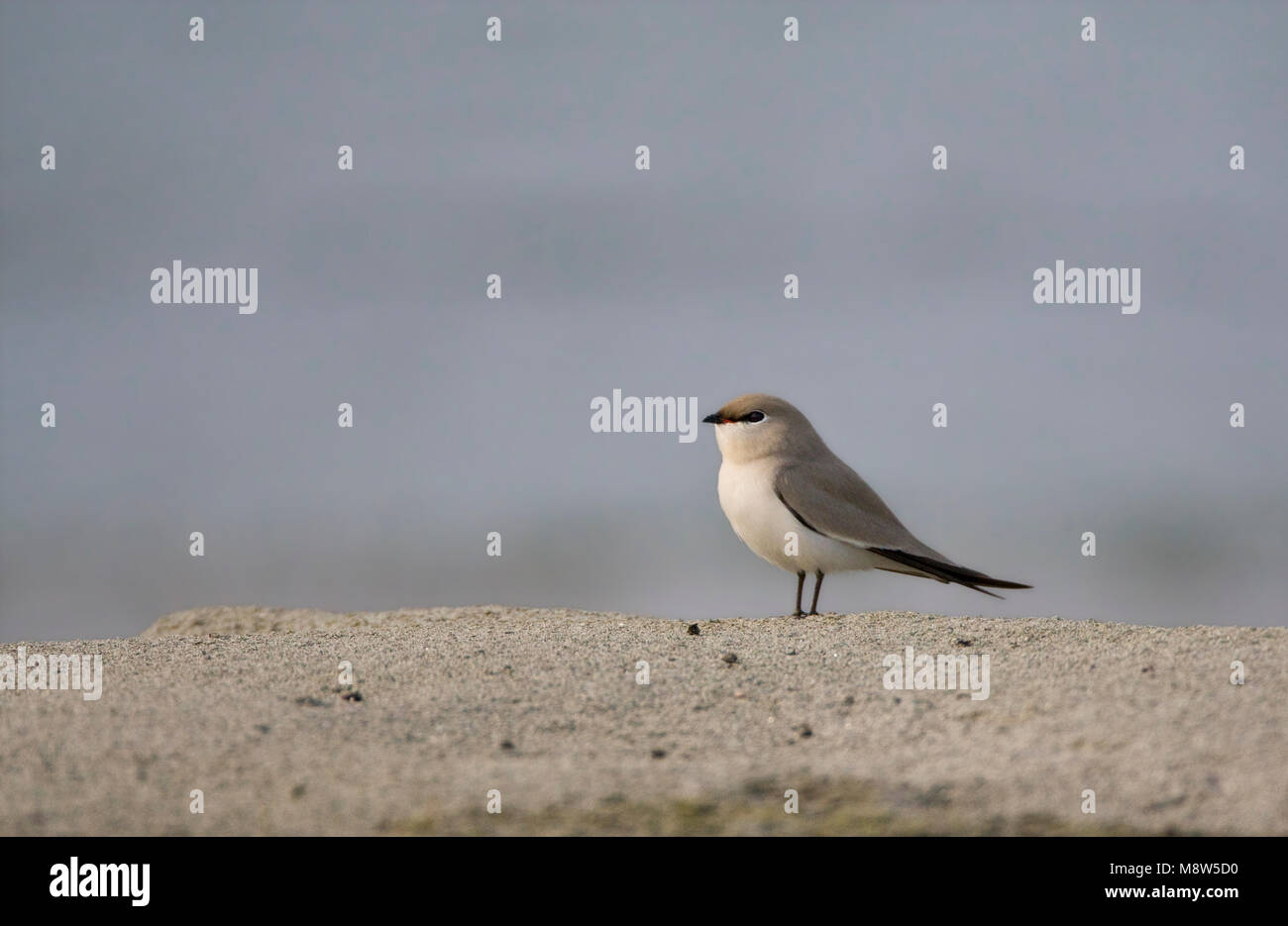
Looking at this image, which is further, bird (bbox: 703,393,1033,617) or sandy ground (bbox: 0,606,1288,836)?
bird (bbox: 703,393,1033,617)

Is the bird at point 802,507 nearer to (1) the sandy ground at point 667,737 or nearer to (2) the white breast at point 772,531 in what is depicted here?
(2) the white breast at point 772,531

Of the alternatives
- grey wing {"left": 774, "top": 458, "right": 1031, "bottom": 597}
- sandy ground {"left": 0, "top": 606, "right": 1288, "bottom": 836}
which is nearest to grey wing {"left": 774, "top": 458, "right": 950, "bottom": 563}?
grey wing {"left": 774, "top": 458, "right": 1031, "bottom": 597}

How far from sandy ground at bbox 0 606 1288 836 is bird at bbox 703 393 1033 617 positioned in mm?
1546

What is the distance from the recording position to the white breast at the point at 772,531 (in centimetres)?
855

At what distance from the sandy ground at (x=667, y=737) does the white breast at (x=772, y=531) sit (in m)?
1.57

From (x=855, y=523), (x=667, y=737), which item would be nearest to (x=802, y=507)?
(x=855, y=523)

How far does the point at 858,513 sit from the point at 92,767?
Result: 550cm

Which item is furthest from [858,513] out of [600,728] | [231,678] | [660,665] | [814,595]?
[231,678]

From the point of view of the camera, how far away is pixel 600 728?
205 inches

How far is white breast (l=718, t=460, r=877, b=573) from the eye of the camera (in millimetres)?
8555

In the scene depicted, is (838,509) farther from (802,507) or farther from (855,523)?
(802,507)

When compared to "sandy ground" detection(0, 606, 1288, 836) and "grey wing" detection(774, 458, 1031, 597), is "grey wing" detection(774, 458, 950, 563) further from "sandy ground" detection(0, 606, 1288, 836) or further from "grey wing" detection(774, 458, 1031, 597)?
"sandy ground" detection(0, 606, 1288, 836)

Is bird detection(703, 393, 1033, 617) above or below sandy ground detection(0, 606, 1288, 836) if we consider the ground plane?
above
